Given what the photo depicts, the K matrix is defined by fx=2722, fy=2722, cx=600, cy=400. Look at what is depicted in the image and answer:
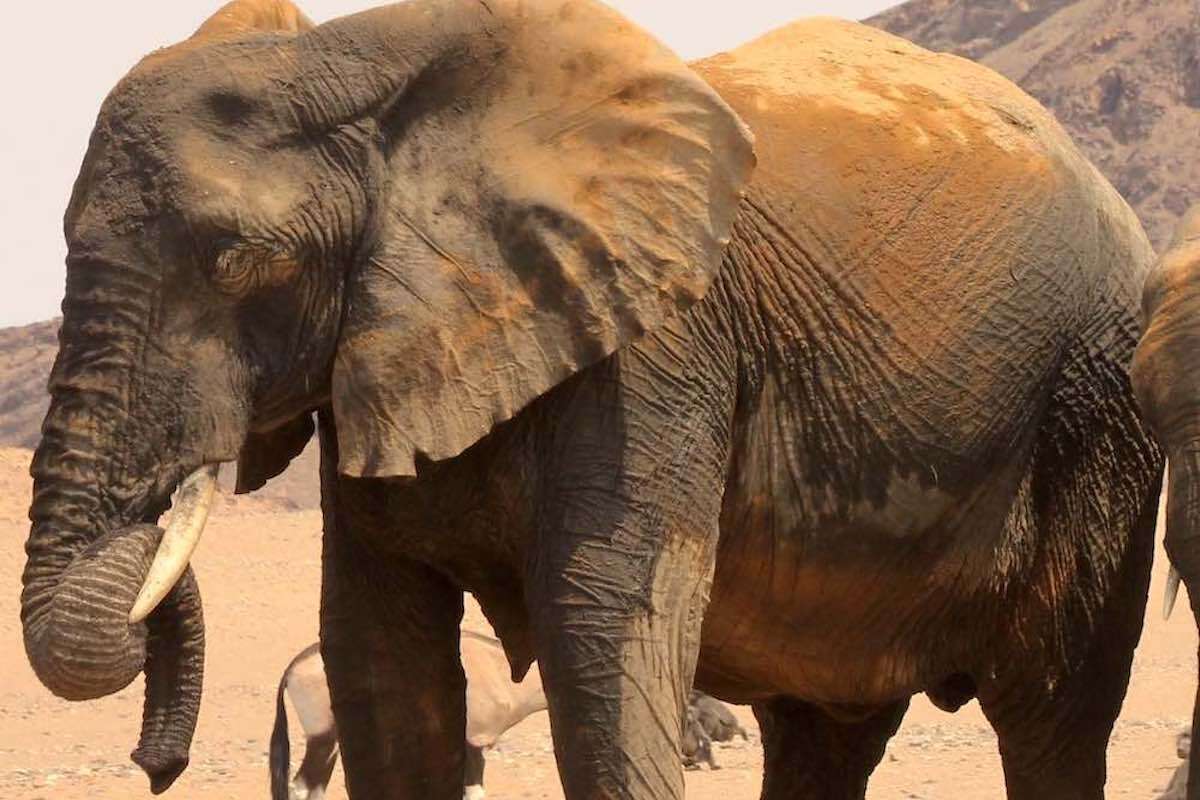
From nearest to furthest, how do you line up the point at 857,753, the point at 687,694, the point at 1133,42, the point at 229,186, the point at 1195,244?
the point at 229,186
the point at 687,694
the point at 1195,244
the point at 857,753
the point at 1133,42

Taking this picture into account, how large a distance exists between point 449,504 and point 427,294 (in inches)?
22.0

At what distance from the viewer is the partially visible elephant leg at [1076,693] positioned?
764 centimetres

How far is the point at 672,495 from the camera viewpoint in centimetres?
641

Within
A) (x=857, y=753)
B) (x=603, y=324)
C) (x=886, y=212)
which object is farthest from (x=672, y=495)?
(x=857, y=753)

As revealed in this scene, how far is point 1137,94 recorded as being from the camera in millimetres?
53188

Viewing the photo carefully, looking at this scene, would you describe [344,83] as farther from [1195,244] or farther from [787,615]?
[1195,244]

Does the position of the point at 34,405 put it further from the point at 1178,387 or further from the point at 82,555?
the point at 82,555

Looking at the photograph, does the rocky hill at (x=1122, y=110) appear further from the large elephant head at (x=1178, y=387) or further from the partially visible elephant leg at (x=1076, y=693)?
the large elephant head at (x=1178, y=387)

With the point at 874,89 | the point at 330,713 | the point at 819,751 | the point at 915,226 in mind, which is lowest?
the point at 330,713

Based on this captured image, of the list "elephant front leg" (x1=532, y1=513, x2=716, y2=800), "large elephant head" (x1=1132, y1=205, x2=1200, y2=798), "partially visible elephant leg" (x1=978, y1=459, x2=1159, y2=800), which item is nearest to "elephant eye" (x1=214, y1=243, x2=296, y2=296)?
"elephant front leg" (x1=532, y1=513, x2=716, y2=800)

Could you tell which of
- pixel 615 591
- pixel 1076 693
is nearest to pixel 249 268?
pixel 615 591

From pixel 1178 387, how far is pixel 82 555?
8.81ft

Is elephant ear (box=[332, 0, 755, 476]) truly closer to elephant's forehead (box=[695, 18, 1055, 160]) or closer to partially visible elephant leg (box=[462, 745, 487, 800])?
elephant's forehead (box=[695, 18, 1055, 160])

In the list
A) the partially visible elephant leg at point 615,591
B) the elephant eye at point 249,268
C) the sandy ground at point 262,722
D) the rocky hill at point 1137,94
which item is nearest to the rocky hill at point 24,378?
the sandy ground at point 262,722
